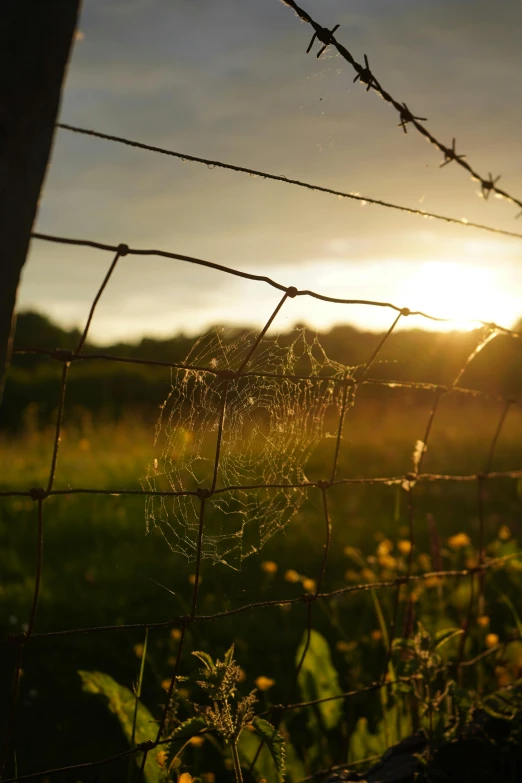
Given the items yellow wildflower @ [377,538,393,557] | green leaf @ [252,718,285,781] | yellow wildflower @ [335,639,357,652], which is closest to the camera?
green leaf @ [252,718,285,781]

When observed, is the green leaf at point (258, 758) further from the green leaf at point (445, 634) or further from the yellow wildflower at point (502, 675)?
the yellow wildflower at point (502, 675)

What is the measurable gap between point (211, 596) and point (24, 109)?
Answer: 3.22 metres

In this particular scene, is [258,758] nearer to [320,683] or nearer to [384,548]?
[320,683]

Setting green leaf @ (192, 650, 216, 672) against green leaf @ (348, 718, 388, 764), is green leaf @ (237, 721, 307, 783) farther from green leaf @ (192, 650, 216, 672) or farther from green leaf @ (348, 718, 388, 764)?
green leaf @ (192, 650, 216, 672)

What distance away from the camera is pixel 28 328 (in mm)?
31172

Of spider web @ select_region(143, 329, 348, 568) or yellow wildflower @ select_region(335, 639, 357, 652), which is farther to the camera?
yellow wildflower @ select_region(335, 639, 357, 652)

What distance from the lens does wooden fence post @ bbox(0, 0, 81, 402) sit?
100 centimetres

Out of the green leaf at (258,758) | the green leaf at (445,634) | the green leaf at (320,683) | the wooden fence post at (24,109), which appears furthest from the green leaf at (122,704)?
the wooden fence post at (24,109)

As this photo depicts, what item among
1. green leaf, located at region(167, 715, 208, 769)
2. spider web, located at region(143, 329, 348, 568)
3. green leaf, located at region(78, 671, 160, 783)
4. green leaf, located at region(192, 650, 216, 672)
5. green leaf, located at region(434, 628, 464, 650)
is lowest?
green leaf, located at region(78, 671, 160, 783)

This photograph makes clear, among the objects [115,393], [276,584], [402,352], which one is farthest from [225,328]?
[115,393]

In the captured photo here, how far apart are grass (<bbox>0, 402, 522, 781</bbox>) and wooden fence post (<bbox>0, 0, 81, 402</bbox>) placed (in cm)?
71

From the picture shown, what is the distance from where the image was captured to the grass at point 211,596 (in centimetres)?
276

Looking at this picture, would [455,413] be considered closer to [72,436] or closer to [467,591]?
[72,436]

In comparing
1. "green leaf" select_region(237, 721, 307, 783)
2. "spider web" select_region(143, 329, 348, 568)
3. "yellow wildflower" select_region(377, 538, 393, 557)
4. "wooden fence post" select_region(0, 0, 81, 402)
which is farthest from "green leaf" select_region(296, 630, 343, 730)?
"wooden fence post" select_region(0, 0, 81, 402)
